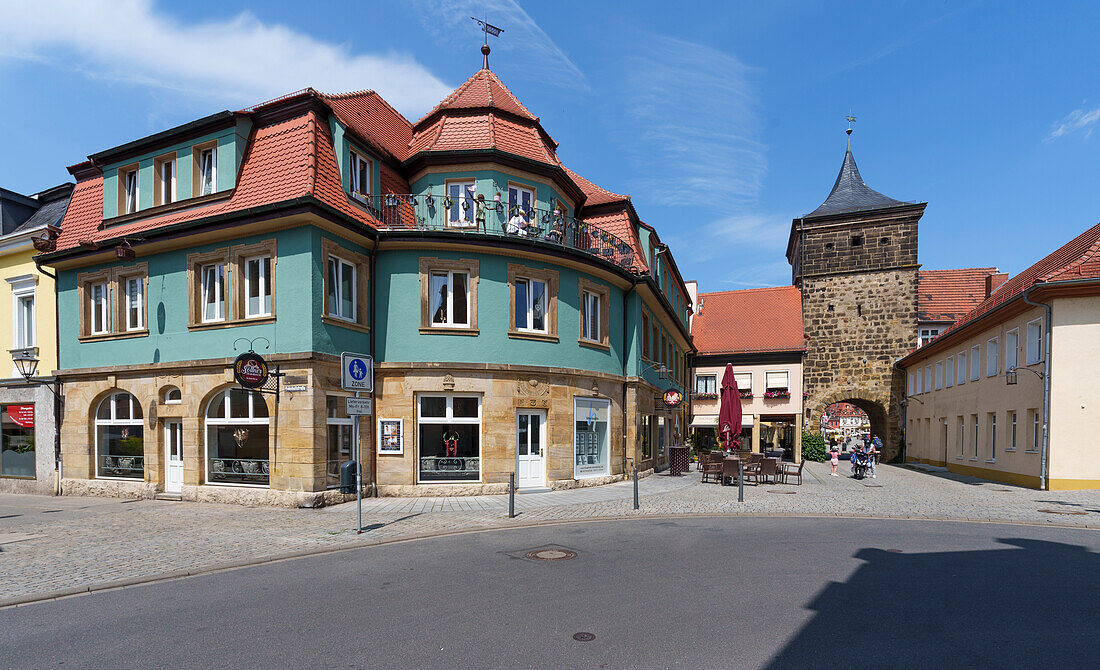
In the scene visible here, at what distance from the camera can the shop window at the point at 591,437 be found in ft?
59.7

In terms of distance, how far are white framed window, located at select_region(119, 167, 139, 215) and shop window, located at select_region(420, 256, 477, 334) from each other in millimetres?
8426

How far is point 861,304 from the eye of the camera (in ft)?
129

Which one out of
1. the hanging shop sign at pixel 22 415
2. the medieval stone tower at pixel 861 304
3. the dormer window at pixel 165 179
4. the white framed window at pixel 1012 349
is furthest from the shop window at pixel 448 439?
the medieval stone tower at pixel 861 304

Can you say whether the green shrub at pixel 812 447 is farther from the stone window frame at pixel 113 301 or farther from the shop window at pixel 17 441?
the shop window at pixel 17 441

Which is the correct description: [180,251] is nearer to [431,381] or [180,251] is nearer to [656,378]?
[431,381]

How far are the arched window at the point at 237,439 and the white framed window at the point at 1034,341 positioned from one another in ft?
72.2

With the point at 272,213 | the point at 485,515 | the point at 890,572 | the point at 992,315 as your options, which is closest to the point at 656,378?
the point at 992,315

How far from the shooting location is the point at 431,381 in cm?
1602

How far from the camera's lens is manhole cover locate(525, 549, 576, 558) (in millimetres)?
8812

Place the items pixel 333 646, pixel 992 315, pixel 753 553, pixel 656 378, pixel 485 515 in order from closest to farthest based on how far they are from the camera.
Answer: pixel 333 646
pixel 753 553
pixel 485 515
pixel 992 315
pixel 656 378

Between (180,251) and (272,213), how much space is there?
356 cm

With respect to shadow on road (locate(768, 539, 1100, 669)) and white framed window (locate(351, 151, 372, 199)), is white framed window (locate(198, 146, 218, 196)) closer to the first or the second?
white framed window (locate(351, 151, 372, 199))

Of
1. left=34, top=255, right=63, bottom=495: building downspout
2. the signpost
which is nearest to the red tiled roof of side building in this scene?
the signpost

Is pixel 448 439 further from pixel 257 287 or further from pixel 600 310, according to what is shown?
pixel 600 310
